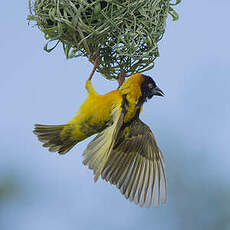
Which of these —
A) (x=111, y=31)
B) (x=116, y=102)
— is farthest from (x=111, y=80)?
(x=111, y=31)

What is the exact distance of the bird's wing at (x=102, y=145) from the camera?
9.32 ft

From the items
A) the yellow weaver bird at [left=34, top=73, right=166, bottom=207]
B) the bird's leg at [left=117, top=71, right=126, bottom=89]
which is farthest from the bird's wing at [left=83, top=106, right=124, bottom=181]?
the bird's leg at [left=117, top=71, right=126, bottom=89]

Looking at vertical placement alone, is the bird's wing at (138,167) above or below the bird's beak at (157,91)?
below

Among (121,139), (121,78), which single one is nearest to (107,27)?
(121,78)

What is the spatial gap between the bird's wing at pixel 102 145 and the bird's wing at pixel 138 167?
0.29m

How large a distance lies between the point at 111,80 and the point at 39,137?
0.56 meters

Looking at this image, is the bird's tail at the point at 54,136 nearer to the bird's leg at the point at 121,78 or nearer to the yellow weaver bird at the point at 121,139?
the yellow weaver bird at the point at 121,139

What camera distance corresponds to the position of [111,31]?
283 cm

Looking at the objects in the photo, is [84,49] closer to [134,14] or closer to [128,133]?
[134,14]

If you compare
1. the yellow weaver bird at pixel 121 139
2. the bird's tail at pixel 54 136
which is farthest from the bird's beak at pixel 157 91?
the bird's tail at pixel 54 136

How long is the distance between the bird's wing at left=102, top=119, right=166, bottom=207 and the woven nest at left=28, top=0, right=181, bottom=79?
53cm

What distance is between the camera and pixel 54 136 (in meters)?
3.13

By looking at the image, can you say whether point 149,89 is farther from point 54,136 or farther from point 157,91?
point 54,136

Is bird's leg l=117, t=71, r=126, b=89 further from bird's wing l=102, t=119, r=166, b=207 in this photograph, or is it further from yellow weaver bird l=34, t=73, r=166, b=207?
bird's wing l=102, t=119, r=166, b=207
